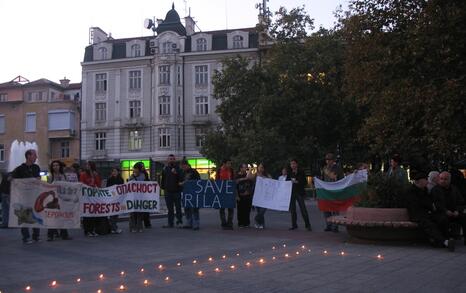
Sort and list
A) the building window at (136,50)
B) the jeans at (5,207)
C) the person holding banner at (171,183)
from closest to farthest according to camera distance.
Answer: the jeans at (5,207) < the person holding banner at (171,183) < the building window at (136,50)

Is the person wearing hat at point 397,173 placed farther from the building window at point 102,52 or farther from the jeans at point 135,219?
the building window at point 102,52

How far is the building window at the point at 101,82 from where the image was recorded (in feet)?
194

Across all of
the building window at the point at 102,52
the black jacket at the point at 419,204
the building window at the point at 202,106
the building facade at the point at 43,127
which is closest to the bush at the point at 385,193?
the black jacket at the point at 419,204

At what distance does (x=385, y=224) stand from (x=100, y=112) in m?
51.7

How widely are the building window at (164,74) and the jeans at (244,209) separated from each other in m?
43.0

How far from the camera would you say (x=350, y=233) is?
1162 centimetres

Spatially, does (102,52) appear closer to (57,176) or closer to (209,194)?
(209,194)

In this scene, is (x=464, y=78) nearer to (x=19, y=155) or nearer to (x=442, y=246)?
(x=442, y=246)

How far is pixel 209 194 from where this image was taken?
49.6 ft

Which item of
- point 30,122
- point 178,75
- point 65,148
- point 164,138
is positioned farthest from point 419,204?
point 30,122

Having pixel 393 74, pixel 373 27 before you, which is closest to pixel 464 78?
pixel 393 74

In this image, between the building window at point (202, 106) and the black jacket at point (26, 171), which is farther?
the building window at point (202, 106)

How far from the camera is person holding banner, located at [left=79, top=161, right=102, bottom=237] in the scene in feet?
45.0

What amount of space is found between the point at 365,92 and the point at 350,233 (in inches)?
387
